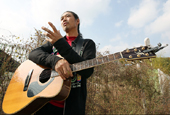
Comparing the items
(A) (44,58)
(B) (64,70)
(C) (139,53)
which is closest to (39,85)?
(A) (44,58)

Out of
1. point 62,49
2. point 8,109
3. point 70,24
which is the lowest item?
point 8,109

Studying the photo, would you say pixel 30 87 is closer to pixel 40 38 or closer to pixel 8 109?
pixel 8 109

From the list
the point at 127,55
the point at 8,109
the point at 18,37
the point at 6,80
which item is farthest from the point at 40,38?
the point at 127,55

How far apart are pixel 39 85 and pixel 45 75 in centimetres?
16

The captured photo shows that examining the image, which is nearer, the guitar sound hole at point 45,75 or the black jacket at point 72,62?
the black jacket at point 72,62

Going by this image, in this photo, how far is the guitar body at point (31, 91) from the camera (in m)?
1.29

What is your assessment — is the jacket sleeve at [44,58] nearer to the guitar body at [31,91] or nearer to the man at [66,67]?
the man at [66,67]

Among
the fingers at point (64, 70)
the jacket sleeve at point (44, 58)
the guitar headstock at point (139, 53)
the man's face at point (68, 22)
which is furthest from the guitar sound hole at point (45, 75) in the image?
the guitar headstock at point (139, 53)

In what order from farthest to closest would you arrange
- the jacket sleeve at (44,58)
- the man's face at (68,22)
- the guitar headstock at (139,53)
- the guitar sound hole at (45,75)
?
1. the man's face at (68,22)
2. the guitar sound hole at (45,75)
3. the jacket sleeve at (44,58)
4. the guitar headstock at (139,53)

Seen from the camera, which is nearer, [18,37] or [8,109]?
[8,109]

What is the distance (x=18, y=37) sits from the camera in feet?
13.2

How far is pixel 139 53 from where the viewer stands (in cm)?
122

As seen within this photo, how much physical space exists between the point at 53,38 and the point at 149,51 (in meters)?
1.10

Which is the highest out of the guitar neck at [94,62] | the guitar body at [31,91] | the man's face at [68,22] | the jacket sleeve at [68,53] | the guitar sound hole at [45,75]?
the man's face at [68,22]
